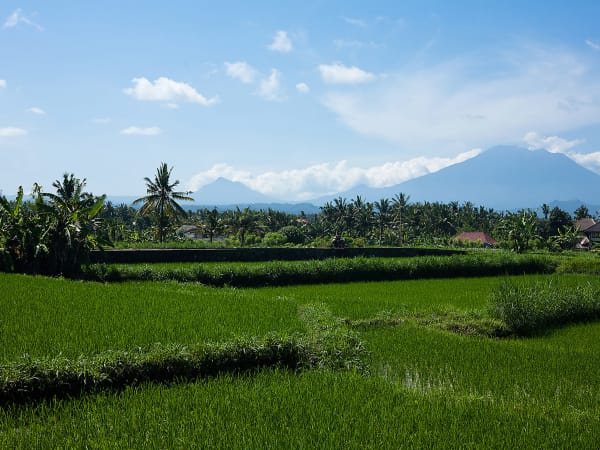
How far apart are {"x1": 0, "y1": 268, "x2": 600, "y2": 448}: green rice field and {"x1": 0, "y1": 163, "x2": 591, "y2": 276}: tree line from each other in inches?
150

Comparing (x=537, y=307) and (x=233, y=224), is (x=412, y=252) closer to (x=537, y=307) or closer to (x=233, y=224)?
(x=537, y=307)

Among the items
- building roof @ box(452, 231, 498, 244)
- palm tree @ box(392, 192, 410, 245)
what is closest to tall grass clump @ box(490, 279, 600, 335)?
palm tree @ box(392, 192, 410, 245)

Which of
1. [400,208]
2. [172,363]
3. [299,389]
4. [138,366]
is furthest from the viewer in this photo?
[400,208]

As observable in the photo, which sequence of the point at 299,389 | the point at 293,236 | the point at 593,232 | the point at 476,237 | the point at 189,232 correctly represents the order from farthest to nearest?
the point at 189,232 < the point at 593,232 < the point at 476,237 < the point at 293,236 < the point at 299,389

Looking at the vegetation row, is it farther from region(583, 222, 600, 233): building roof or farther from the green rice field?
region(583, 222, 600, 233): building roof

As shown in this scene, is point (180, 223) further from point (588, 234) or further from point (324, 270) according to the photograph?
point (588, 234)

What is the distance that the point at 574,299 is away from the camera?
1051 centimetres

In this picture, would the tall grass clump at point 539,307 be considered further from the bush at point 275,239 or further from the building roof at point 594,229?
the building roof at point 594,229

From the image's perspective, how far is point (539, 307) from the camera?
31.6 ft

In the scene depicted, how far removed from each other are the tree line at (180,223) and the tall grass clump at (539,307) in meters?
11.0

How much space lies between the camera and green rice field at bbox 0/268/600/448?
397 centimetres

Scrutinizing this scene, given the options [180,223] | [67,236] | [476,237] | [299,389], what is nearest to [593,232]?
[476,237]

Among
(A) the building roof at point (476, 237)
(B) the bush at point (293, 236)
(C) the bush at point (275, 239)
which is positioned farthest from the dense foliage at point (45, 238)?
(A) the building roof at point (476, 237)

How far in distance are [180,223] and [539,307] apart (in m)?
27.8
